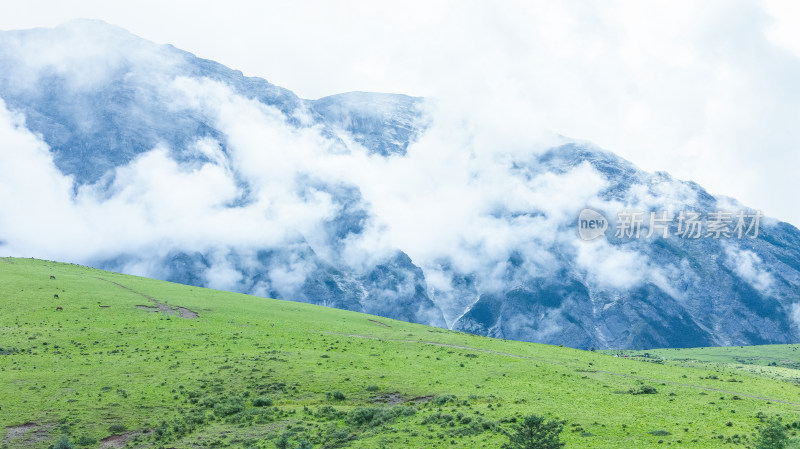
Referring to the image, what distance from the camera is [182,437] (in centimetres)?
6197

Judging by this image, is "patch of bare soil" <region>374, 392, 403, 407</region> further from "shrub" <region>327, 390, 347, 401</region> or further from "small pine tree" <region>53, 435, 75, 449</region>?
"small pine tree" <region>53, 435, 75, 449</region>

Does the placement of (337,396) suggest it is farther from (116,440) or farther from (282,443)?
(116,440)

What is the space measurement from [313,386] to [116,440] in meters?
24.5

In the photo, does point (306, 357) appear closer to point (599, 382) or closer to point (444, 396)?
point (444, 396)

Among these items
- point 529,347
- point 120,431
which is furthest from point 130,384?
point 529,347

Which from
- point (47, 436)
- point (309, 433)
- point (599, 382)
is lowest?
point (47, 436)

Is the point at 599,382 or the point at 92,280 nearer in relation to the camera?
the point at 599,382

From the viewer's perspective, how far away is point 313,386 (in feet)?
249

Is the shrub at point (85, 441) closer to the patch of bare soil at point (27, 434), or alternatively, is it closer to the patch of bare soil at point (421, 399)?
the patch of bare soil at point (27, 434)

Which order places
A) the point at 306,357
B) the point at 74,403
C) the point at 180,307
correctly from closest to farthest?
the point at 74,403, the point at 306,357, the point at 180,307

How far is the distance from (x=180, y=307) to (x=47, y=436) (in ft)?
231

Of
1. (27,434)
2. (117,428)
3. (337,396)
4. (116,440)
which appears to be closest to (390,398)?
(337,396)

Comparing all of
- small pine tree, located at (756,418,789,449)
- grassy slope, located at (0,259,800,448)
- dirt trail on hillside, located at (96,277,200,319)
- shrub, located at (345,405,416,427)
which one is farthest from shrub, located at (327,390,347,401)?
dirt trail on hillside, located at (96,277,200,319)

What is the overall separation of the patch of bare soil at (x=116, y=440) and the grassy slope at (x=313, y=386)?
120 centimetres
